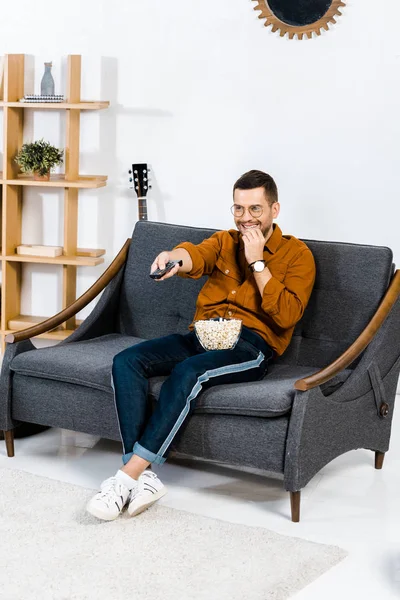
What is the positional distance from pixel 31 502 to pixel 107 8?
2.59 meters

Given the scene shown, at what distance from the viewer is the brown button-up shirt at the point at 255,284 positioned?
10.8 ft

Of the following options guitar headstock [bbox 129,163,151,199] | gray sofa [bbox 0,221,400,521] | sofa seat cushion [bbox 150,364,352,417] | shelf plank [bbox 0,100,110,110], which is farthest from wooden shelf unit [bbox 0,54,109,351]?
sofa seat cushion [bbox 150,364,352,417]

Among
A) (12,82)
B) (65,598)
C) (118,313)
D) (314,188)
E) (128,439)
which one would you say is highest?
(12,82)

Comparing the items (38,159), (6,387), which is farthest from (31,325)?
(6,387)

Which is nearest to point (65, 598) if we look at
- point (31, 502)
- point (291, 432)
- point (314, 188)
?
point (31, 502)

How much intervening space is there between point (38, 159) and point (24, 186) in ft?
1.06

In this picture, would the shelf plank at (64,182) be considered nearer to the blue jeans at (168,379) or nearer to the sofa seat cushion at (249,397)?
the blue jeans at (168,379)

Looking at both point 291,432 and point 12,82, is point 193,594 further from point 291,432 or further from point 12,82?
point 12,82

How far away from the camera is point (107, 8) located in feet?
15.3

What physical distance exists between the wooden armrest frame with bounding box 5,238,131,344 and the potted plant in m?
0.92

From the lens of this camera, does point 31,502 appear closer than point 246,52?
→ Yes

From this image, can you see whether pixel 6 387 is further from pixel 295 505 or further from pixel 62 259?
pixel 62 259

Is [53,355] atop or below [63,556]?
atop

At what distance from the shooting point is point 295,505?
305cm
